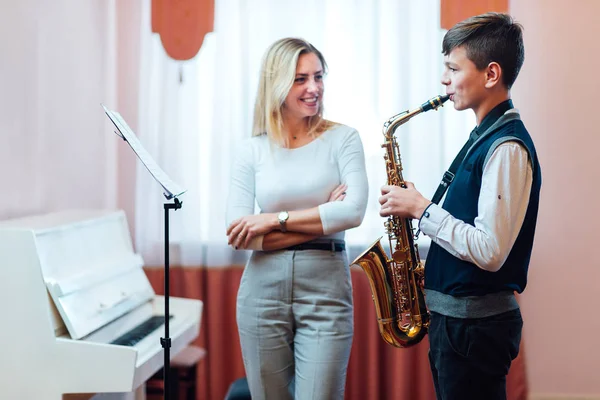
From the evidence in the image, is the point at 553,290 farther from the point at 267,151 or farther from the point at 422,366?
the point at 267,151

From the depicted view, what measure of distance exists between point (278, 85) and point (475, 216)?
35.4 inches

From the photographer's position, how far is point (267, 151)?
2.34m

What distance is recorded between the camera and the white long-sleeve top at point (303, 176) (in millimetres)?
2264

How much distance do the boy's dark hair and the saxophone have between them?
1.35 ft

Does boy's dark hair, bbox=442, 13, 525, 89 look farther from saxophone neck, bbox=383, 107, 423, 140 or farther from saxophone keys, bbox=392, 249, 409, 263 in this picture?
saxophone keys, bbox=392, 249, 409, 263

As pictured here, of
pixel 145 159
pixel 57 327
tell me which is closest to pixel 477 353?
pixel 145 159

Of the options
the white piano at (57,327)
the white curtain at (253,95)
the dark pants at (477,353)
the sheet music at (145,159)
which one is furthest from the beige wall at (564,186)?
the sheet music at (145,159)

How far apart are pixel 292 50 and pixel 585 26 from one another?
194 cm

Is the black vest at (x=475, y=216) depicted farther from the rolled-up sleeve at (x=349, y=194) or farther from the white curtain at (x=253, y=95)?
the white curtain at (x=253, y=95)

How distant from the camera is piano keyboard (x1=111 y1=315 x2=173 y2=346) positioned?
2662mm

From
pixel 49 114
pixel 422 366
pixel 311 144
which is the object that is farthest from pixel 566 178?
pixel 49 114

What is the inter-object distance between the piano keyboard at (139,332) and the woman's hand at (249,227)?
28.7 inches

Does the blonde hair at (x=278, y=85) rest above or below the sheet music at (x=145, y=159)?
above

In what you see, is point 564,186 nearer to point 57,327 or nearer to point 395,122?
point 395,122
